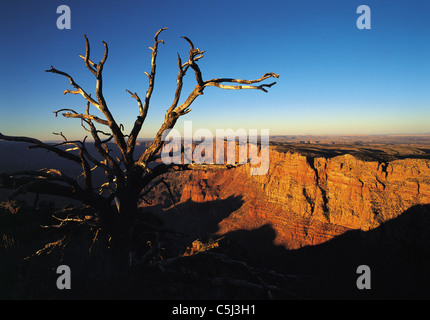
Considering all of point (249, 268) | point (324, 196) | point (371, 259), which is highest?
point (249, 268)

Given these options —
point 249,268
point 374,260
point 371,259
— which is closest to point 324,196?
point 371,259

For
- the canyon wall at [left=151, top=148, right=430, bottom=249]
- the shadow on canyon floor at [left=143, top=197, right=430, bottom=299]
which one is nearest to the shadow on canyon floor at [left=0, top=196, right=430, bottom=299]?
the shadow on canyon floor at [left=143, top=197, right=430, bottom=299]

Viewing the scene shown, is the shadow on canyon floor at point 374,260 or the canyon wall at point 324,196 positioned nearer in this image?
the shadow on canyon floor at point 374,260

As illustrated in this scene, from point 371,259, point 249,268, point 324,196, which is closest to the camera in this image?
point 249,268

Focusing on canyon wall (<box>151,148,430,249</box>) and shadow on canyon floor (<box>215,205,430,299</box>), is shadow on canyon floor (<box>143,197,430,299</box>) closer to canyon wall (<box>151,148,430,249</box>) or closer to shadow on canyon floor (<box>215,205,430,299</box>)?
shadow on canyon floor (<box>215,205,430,299</box>)

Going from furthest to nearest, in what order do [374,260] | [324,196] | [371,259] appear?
[324,196]
[371,259]
[374,260]

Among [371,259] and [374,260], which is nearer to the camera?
[374,260]

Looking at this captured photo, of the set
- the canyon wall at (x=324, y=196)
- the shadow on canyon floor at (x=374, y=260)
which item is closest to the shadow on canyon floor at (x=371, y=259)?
the shadow on canyon floor at (x=374, y=260)

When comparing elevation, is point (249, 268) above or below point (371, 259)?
above

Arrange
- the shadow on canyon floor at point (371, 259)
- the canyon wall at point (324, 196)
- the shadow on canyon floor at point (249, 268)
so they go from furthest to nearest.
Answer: the canyon wall at point (324, 196) < the shadow on canyon floor at point (371, 259) < the shadow on canyon floor at point (249, 268)

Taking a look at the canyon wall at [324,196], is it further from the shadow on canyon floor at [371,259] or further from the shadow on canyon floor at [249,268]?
the shadow on canyon floor at [249,268]

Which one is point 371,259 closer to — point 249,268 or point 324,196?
point 324,196

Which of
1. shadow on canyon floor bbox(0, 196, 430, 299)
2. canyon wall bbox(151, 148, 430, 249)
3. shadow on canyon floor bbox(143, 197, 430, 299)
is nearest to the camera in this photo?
shadow on canyon floor bbox(0, 196, 430, 299)

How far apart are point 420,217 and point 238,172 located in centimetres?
3692
